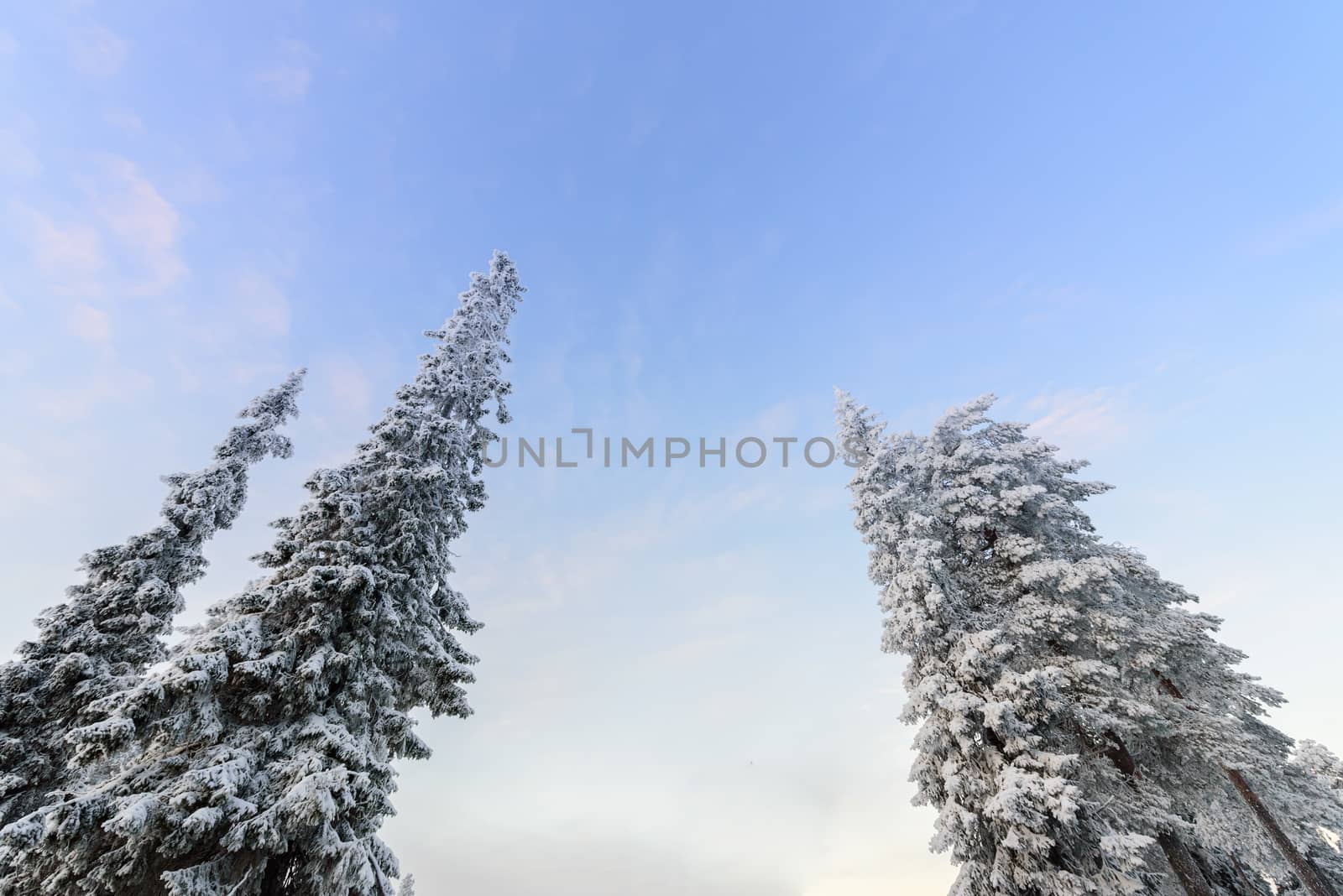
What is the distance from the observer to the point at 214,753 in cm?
839

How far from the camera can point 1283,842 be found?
12.2m

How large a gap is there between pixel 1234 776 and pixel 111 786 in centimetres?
2288

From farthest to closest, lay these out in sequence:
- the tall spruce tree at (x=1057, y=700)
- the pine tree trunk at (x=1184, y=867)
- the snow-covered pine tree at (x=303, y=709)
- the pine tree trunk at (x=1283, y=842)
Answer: the pine tree trunk at (x=1184, y=867)
the pine tree trunk at (x=1283, y=842)
the tall spruce tree at (x=1057, y=700)
the snow-covered pine tree at (x=303, y=709)

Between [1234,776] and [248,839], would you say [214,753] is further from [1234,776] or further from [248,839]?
[1234,776]

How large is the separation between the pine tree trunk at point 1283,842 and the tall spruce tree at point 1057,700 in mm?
282

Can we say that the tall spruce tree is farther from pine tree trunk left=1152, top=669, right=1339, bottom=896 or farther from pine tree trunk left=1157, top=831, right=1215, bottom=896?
pine tree trunk left=1152, top=669, right=1339, bottom=896

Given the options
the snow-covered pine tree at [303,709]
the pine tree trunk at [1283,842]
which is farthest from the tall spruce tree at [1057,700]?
the snow-covered pine tree at [303,709]

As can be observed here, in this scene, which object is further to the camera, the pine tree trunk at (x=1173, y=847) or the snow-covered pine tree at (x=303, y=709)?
the pine tree trunk at (x=1173, y=847)

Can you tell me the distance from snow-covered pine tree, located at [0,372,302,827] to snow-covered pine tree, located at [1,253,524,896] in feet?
12.0

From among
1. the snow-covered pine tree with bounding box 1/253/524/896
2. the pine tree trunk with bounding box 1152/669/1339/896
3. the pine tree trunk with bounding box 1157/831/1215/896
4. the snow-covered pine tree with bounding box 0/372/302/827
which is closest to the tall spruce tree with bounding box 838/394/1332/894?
the pine tree trunk with bounding box 1157/831/1215/896

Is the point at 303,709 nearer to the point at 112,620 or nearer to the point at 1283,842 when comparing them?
the point at 112,620

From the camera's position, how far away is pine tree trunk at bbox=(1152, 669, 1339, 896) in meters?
12.0

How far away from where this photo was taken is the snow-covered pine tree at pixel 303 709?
24.8ft

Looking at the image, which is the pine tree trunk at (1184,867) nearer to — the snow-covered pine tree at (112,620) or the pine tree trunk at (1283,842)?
the pine tree trunk at (1283,842)
